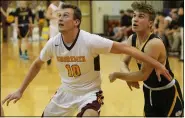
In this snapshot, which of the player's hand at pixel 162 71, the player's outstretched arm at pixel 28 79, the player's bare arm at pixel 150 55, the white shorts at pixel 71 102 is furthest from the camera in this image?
the player's outstretched arm at pixel 28 79

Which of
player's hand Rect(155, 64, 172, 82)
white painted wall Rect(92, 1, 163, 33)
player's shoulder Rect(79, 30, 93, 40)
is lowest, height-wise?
white painted wall Rect(92, 1, 163, 33)

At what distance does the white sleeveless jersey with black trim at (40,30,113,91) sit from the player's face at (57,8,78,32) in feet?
0.39

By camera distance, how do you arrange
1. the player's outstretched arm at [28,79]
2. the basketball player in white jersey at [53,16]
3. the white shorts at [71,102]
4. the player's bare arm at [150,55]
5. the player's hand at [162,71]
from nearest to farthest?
the player's hand at [162,71] → the player's bare arm at [150,55] → the white shorts at [71,102] → the player's outstretched arm at [28,79] → the basketball player in white jersey at [53,16]

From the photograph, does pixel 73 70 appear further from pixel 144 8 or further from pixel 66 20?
pixel 144 8

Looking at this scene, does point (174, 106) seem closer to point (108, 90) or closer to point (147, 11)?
point (147, 11)

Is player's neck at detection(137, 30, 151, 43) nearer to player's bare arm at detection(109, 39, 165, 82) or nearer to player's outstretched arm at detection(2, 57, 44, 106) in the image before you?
player's bare arm at detection(109, 39, 165, 82)

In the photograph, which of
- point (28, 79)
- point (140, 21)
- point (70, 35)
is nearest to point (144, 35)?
point (140, 21)

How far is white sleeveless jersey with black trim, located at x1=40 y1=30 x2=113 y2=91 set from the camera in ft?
11.9

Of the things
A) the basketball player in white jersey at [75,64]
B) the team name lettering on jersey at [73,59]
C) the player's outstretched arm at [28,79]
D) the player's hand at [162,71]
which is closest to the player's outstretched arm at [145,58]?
the player's hand at [162,71]

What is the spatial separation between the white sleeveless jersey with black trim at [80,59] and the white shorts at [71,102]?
0.22 ft

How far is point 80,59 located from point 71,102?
1.38ft

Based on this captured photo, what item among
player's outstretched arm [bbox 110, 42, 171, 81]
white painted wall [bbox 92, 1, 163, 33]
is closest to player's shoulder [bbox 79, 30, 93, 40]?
player's outstretched arm [bbox 110, 42, 171, 81]

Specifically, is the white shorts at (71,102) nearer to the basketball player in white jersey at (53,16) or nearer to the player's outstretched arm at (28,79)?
the player's outstretched arm at (28,79)

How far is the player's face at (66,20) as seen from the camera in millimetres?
3648
